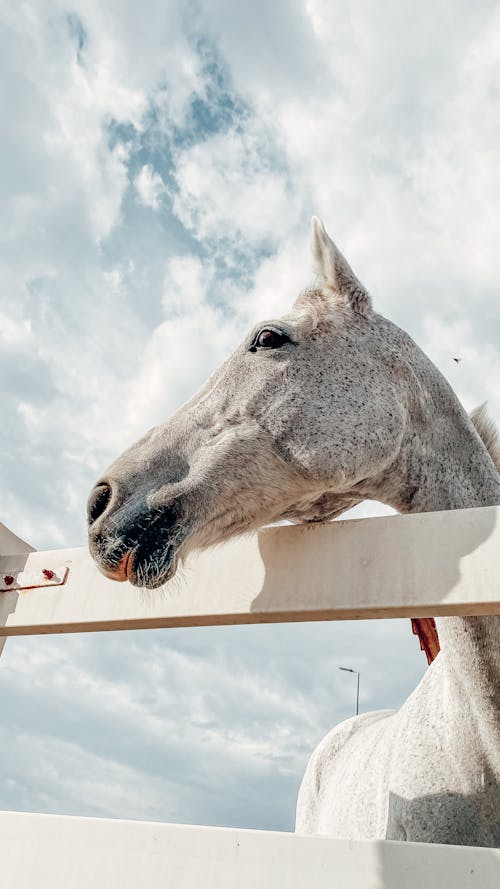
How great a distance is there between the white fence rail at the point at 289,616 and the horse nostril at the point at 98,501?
32cm

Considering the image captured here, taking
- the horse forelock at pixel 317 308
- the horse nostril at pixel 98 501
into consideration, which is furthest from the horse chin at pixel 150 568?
the horse forelock at pixel 317 308

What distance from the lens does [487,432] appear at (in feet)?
10.2

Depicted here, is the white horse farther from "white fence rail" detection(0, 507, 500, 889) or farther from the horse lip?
"white fence rail" detection(0, 507, 500, 889)

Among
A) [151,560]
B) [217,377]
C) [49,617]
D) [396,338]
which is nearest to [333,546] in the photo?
[151,560]

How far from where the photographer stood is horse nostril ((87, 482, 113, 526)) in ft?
7.12

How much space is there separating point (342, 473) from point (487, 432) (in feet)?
3.51

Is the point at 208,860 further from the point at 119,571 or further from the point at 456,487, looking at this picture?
the point at 456,487

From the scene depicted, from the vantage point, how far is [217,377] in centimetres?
264

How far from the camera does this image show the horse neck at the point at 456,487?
7.57 ft

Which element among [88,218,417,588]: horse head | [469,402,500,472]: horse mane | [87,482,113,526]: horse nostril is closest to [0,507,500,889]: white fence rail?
[88,218,417,588]: horse head

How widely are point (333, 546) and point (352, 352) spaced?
115cm

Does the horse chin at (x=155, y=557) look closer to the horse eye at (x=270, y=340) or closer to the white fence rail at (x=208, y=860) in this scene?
the white fence rail at (x=208, y=860)

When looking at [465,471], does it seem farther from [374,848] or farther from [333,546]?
[374,848]

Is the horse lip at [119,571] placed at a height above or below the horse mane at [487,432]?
below
